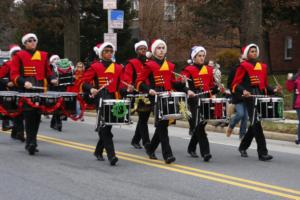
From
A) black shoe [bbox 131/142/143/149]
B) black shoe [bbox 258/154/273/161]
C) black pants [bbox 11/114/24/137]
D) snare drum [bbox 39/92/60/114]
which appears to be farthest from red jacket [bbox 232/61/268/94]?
black pants [bbox 11/114/24/137]

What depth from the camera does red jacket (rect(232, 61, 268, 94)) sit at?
11102mm

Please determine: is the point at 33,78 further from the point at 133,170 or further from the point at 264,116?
the point at 264,116

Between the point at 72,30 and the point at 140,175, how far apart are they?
2110 cm

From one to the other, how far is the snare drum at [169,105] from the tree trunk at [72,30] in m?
20.0

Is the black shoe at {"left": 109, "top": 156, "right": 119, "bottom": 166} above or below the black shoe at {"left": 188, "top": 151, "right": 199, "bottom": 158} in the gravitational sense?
above

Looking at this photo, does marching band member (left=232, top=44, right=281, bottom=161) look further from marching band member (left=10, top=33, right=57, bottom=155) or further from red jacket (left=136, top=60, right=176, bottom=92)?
marching band member (left=10, top=33, right=57, bottom=155)

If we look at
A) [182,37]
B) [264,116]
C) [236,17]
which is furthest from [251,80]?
[182,37]

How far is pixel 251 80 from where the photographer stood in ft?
36.6

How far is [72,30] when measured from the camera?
98.6ft

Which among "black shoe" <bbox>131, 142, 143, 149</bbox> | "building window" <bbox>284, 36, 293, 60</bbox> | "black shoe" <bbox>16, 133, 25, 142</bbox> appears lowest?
"black shoe" <bbox>131, 142, 143, 149</bbox>

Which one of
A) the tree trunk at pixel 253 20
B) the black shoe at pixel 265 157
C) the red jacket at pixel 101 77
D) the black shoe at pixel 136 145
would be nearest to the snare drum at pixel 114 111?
the red jacket at pixel 101 77

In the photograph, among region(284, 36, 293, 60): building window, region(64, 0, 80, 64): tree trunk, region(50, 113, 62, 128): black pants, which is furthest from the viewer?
region(284, 36, 293, 60): building window

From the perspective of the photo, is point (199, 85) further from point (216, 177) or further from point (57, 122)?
point (57, 122)

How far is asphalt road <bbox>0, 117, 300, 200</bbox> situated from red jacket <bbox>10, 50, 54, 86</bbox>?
1427 mm
